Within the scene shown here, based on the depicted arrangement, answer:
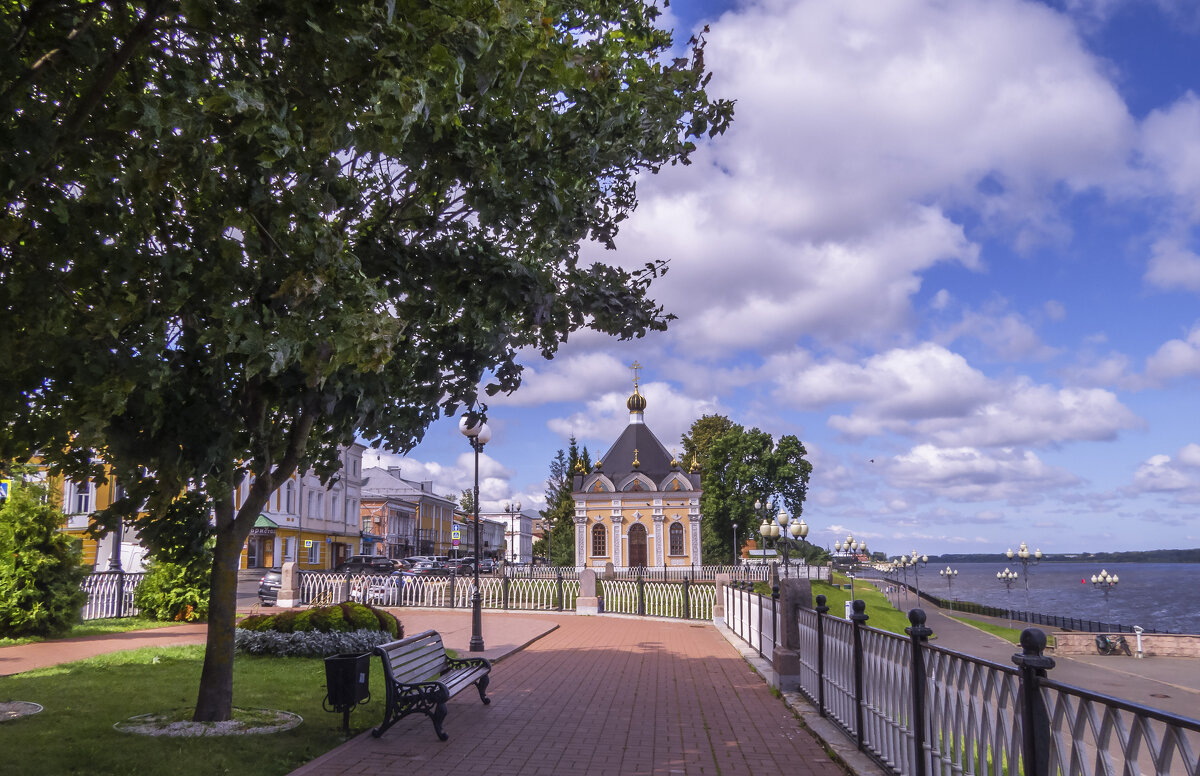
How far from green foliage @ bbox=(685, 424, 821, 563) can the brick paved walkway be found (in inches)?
1880

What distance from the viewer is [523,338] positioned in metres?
9.62

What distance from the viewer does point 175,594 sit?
18547mm

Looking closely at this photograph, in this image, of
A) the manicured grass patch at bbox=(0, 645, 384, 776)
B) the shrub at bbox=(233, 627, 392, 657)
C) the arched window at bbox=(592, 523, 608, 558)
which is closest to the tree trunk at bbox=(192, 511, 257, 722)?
the manicured grass patch at bbox=(0, 645, 384, 776)

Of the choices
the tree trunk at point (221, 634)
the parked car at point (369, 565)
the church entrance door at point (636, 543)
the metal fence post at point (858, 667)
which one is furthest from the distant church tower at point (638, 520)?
the metal fence post at point (858, 667)

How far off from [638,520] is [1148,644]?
2817 cm

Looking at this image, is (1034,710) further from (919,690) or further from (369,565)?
(369,565)

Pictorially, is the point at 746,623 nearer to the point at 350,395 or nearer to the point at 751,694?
the point at 751,694

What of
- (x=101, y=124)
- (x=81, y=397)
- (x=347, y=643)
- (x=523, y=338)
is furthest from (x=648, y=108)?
(x=347, y=643)

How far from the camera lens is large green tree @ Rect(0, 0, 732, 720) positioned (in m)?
4.96

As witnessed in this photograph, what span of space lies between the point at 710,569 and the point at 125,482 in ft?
137

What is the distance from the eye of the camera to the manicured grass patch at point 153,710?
6531 millimetres

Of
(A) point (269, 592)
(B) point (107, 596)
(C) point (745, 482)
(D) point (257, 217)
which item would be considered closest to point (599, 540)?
(C) point (745, 482)

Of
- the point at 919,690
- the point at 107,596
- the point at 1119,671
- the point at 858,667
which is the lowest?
the point at 1119,671

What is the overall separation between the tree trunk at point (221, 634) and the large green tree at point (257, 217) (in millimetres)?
29
